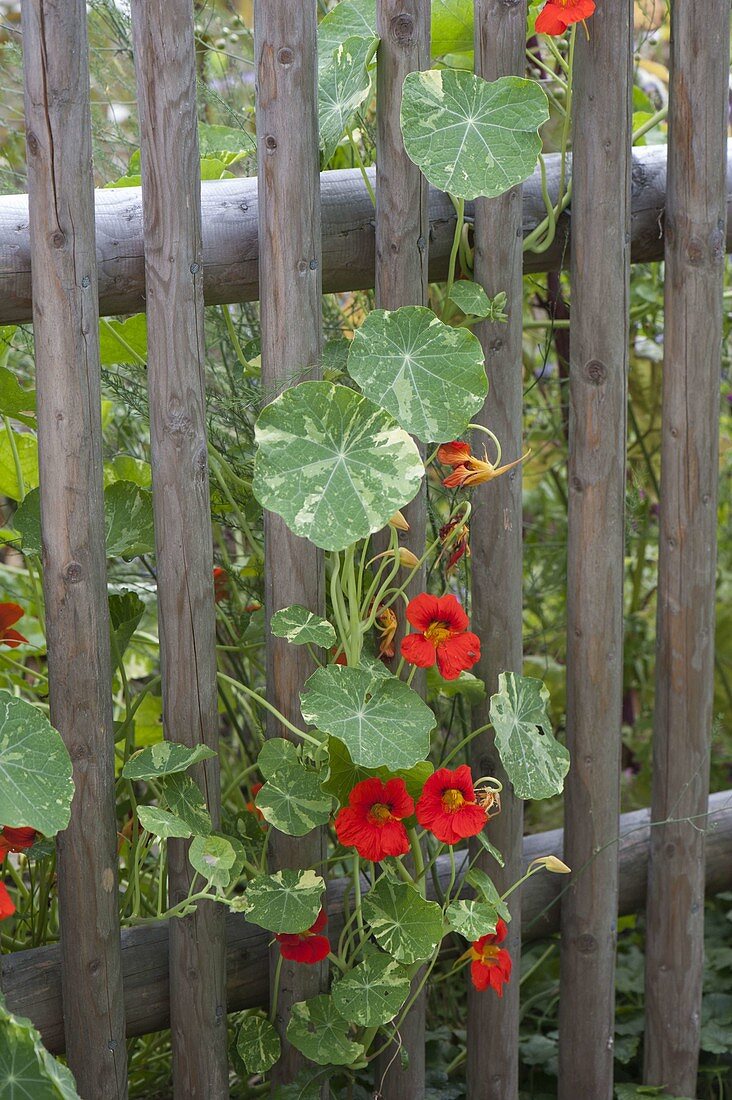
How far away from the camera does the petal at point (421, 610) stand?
1408mm

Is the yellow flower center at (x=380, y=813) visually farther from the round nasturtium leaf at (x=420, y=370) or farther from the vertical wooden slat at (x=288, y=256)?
the round nasturtium leaf at (x=420, y=370)

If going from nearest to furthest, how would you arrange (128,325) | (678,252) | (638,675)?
(128,325)
(678,252)
(638,675)

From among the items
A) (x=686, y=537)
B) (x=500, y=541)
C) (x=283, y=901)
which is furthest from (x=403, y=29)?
(x=283, y=901)

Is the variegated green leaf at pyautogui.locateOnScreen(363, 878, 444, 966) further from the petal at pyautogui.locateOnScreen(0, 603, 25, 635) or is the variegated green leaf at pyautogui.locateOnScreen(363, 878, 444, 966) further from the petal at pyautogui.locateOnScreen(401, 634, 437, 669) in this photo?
the petal at pyautogui.locateOnScreen(0, 603, 25, 635)

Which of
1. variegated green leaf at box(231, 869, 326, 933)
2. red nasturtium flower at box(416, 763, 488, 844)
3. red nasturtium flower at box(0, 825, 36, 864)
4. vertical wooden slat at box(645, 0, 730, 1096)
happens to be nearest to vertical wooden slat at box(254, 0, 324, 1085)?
variegated green leaf at box(231, 869, 326, 933)

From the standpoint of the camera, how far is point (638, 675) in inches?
104

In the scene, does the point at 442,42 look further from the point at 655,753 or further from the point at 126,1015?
the point at 126,1015

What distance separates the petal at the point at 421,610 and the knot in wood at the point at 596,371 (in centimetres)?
42

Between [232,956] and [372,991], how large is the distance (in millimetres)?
250

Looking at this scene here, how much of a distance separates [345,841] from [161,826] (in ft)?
0.73

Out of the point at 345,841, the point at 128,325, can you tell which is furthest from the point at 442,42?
the point at 345,841

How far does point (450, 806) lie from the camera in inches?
55.2

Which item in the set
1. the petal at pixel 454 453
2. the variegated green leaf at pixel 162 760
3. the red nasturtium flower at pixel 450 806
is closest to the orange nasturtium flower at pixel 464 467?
the petal at pixel 454 453

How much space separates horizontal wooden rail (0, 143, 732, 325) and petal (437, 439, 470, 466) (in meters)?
0.27
